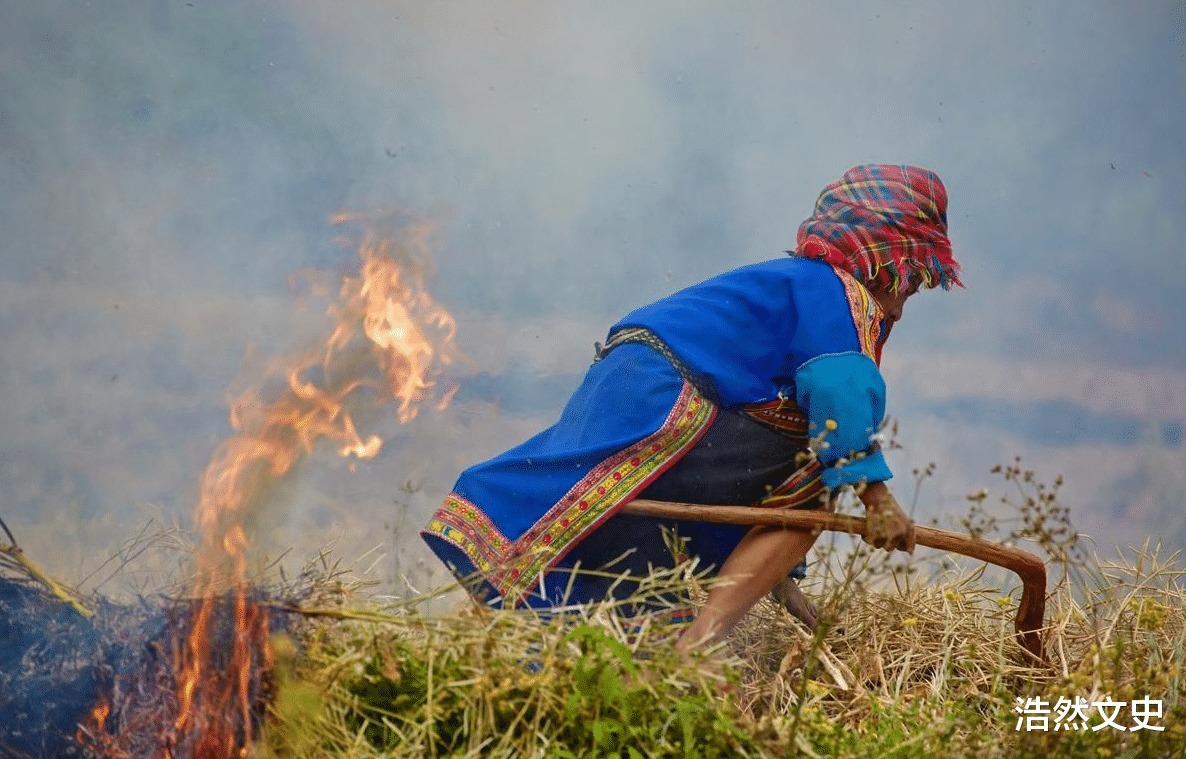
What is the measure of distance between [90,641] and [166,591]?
220 millimetres

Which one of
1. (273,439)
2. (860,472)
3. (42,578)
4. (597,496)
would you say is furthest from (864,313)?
(42,578)

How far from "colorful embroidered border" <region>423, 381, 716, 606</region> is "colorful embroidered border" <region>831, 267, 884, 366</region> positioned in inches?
16.3

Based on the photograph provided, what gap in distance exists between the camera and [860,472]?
273cm

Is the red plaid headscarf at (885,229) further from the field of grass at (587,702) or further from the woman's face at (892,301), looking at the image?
the field of grass at (587,702)

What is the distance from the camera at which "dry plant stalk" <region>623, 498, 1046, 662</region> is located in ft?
9.27

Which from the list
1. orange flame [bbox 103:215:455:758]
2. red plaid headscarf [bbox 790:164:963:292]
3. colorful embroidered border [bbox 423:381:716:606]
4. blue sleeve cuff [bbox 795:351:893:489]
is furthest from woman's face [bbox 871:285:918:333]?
orange flame [bbox 103:215:455:758]

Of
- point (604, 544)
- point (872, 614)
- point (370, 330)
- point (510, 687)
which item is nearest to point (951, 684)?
point (872, 614)

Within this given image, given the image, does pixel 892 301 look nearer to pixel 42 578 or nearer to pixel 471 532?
pixel 471 532

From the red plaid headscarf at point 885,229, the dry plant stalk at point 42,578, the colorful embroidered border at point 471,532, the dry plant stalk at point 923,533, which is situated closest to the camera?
the dry plant stalk at point 42,578

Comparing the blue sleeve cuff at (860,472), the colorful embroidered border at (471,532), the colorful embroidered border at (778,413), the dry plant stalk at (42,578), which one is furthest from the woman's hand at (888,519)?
the dry plant stalk at (42,578)

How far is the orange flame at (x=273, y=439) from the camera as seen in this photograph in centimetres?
211

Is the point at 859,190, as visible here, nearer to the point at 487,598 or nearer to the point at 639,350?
the point at 639,350

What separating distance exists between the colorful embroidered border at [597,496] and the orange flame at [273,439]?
47cm

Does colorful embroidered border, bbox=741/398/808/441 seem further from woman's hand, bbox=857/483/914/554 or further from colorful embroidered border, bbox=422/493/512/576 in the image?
colorful embroidered border, bbox=422/493/512/576
